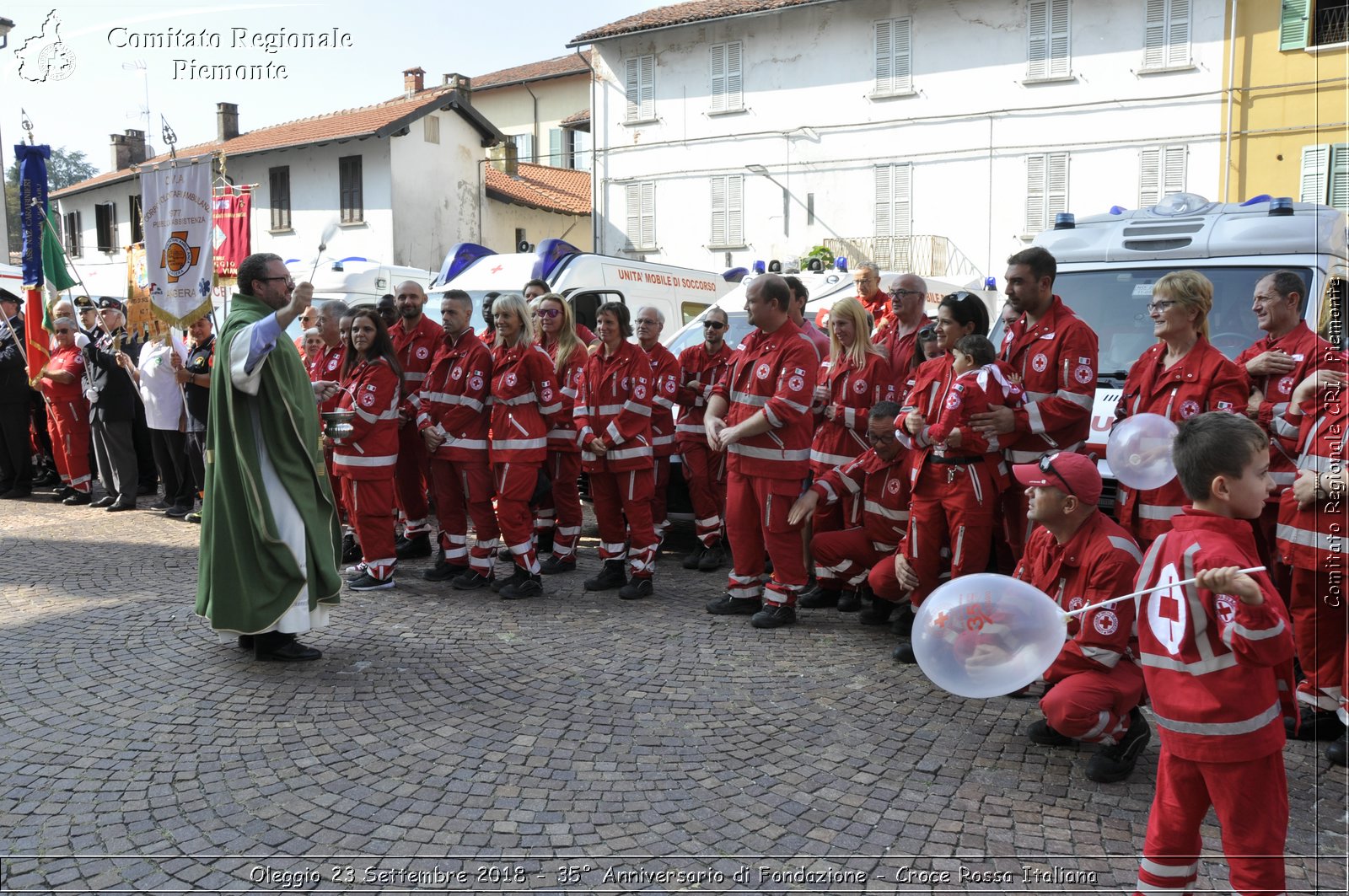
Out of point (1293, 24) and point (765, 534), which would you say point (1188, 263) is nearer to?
point (765, 534)

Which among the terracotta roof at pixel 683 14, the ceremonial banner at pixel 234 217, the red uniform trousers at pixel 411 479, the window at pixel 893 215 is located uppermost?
the terracotta roof at pixel 683 14

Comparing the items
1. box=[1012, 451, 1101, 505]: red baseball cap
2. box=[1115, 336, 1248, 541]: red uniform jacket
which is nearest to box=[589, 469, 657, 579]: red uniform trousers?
box=[1115, 336, 1248, 541]: red uniform jacket

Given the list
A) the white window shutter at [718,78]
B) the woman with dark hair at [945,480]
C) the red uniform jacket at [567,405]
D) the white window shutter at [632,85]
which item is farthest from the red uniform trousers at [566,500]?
the white window shutter at [632,85]

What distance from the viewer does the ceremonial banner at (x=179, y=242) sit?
7.12 m

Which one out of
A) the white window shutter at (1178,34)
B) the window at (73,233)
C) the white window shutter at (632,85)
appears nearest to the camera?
the white window shutter at (1178,34)

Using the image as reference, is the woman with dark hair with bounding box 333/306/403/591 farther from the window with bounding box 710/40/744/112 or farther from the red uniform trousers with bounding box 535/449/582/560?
the window with bounding box 710/40/744/112

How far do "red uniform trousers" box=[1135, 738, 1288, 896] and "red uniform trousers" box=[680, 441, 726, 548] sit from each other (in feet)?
18.3

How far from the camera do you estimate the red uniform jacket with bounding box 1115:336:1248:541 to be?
4.93 metres

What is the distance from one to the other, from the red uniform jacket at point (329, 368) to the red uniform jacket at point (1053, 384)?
492 centimetres

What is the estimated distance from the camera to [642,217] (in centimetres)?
3086

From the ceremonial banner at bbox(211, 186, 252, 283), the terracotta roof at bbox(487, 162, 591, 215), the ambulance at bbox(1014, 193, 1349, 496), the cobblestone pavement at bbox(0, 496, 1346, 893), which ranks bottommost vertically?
the cobblestone pavement at bbox(0, 496, 1346, 893)

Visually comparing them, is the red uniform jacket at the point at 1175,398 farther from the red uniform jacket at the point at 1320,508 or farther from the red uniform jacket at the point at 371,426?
the red uniform jacket at the point at 371,426

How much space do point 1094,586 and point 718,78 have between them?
1065 inches

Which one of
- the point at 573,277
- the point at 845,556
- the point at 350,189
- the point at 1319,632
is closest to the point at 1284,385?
the point at 1319,632
